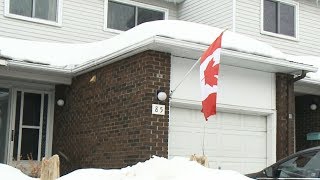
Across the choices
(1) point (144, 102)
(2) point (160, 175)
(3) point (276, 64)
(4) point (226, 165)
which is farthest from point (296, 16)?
(2) point (160, 175)

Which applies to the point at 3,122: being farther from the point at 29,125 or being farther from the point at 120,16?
the point at 120,16

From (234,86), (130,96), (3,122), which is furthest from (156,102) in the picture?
(3,122)

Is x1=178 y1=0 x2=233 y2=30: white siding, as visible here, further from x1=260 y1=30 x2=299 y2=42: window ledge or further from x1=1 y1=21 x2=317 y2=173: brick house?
x1=1 y1=21 x2=317 y2=173: brick house

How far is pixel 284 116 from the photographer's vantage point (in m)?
11.3

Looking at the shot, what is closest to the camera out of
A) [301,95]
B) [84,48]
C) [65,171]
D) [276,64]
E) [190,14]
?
[276,64]

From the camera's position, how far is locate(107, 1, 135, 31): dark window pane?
15.8 m

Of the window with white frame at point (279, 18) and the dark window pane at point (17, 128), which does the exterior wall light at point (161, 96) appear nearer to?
the dark window pane at point (17, 128)

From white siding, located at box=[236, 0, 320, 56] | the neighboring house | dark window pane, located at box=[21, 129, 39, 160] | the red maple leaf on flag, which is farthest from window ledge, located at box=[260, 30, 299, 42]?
the red maple leaf on flag

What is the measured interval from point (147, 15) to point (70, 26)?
9.29 feet

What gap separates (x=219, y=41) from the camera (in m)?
8.43

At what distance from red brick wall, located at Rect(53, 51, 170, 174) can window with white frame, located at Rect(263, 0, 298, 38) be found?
7.15m

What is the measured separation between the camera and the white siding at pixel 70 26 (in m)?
14.0

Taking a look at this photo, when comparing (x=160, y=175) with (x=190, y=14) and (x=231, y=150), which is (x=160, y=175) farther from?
(x=190, y=14)

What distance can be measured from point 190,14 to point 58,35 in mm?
4742
